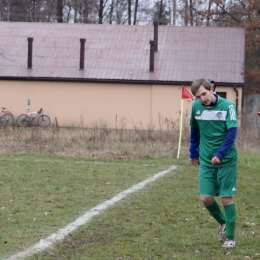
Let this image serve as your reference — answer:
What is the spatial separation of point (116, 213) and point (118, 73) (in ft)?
80.0

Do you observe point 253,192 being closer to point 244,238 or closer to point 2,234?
point 244,238

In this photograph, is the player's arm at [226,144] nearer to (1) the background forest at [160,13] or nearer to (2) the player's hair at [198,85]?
(2) the player's hair at [198,85]

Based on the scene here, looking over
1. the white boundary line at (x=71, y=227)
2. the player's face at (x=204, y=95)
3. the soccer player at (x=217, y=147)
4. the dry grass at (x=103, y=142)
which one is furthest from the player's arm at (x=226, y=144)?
the dry grass at (x=103, y=142)

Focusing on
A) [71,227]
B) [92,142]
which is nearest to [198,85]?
[71,227]

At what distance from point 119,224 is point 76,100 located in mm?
25231

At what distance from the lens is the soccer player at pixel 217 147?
6492 mm

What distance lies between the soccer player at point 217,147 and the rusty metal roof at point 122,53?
25.3 meters

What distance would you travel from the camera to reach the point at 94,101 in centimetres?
3272

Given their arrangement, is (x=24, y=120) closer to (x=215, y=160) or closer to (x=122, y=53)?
(x=122, y=53)

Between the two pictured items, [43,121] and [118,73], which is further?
[118,73]

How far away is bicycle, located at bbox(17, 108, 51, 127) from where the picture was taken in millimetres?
31516

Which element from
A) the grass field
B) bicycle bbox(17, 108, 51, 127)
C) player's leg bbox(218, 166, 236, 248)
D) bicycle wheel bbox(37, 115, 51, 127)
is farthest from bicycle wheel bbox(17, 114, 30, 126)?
player's leg bbox(218, 166, 236, 248)

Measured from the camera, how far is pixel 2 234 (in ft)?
23.4

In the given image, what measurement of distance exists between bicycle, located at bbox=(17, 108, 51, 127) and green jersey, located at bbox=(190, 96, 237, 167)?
25035 millimetres
